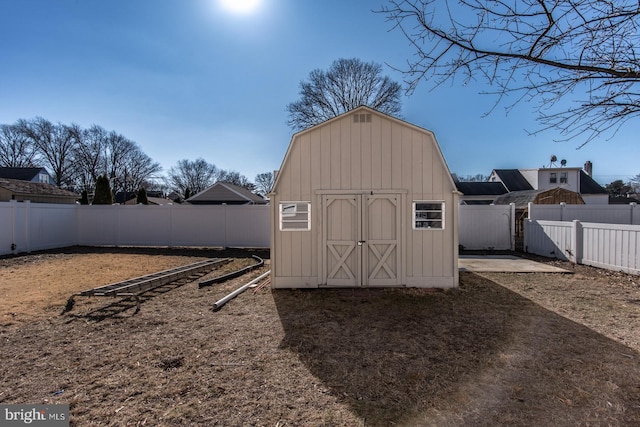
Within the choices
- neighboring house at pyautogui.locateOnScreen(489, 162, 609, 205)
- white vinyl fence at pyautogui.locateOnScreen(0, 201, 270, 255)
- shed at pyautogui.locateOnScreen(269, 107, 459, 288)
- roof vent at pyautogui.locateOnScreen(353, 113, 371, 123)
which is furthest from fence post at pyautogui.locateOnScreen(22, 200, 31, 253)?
neighboring house at pyautogui.locateOnScreen(489, 162, 609, 205)

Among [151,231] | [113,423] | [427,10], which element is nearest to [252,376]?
[113,423]

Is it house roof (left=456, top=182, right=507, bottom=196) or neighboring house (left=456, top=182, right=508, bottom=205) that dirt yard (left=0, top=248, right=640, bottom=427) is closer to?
neighboring house (left=456, top=182, right=508, bottom=205)

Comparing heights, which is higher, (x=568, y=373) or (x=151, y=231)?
(x=151, y=231)

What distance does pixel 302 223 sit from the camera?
6258 mm

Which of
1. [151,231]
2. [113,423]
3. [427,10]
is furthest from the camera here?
[151,231]

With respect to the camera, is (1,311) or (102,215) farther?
(102,215)

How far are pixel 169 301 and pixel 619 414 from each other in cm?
601

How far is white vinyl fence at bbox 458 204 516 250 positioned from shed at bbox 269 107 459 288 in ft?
21.4

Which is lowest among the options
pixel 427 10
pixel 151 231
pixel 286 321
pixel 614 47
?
pixel 286 321

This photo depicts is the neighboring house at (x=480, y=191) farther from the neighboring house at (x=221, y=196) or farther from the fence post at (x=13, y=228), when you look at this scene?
the fence post at (x=13, y=228)

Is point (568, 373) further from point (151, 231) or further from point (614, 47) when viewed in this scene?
point (151, 231)

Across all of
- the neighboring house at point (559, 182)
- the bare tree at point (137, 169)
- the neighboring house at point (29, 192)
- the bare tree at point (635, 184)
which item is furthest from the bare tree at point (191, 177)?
the bare tree at point (635, 184)

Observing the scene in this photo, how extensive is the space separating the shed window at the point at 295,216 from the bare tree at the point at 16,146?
4842 cm

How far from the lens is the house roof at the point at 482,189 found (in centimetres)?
3076
